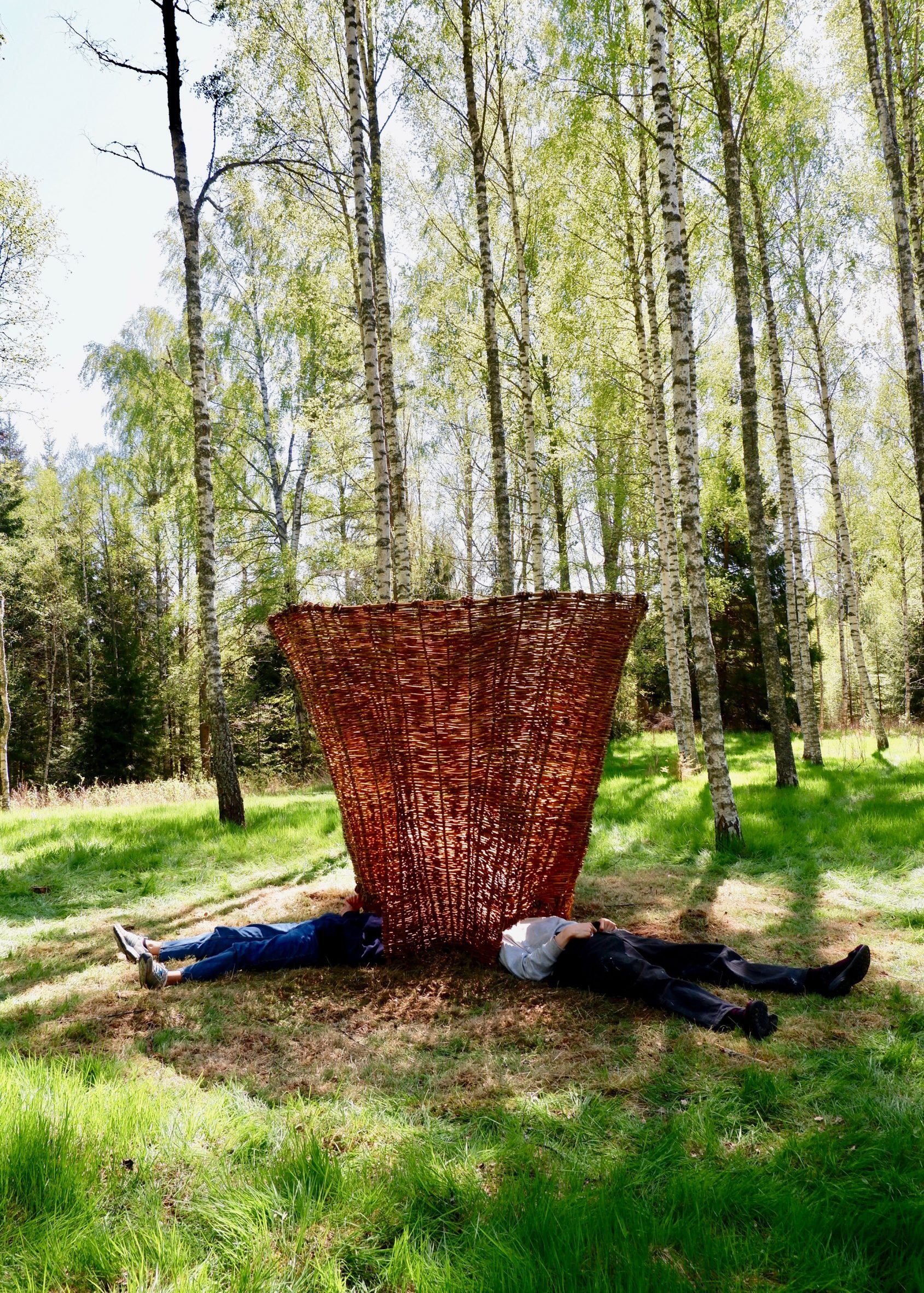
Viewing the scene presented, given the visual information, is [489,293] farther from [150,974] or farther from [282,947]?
[150,974]

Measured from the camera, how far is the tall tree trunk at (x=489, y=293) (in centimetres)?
891

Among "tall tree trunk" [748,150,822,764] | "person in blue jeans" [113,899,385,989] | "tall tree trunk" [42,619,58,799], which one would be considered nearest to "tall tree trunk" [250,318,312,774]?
"tall tree trunk" [42,619,58,799]

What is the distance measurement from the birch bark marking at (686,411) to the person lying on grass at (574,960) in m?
2.45

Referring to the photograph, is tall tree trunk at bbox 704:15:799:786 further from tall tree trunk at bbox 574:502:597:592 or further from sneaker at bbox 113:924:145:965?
tall tree trunk at bbox 574:502:597:592

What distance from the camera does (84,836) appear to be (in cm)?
702

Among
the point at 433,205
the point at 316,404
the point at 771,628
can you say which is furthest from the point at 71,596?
the point at 771,628

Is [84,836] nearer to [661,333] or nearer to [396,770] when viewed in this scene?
[396,770]

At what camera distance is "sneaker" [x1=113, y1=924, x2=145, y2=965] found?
3.84 metres

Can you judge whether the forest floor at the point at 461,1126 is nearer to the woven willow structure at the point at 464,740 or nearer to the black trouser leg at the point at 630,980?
the black trouser leg at the point at 630,980

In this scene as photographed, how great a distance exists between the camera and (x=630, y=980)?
3.25 metres

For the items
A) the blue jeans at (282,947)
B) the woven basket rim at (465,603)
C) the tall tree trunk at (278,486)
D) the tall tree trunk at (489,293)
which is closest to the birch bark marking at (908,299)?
the tall tree trunk at (489,293)

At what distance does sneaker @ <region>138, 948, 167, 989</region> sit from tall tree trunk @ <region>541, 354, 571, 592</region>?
33.4 ft

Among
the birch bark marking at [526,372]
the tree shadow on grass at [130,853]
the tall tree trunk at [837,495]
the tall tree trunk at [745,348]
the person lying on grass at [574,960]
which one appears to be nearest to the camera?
the person lying on grass at [574,960]

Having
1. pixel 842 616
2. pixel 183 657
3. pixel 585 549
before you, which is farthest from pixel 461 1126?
pixel 585 549
